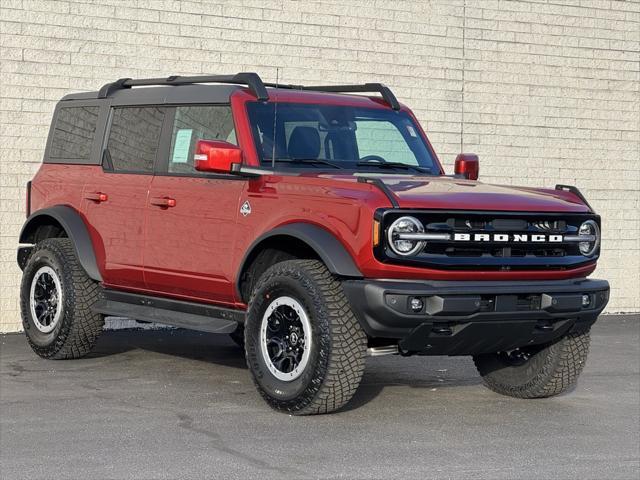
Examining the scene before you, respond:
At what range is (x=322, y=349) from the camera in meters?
7.67

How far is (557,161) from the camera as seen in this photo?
586 inches

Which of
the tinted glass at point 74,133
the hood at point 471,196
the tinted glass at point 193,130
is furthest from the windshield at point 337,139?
the tinted glass at point 74,133

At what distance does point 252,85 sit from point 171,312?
1.70 m

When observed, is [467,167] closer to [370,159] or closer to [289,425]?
[370,159]

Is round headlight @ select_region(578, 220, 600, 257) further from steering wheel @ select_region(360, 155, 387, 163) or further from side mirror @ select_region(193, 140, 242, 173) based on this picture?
side mirror @ select_region(193, 140, 242, 173)

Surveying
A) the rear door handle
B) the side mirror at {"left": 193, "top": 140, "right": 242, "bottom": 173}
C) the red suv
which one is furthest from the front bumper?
the rear door handle

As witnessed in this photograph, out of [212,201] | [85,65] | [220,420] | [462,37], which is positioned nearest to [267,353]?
[220,420]

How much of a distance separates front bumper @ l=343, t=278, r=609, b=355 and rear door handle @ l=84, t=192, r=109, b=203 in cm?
280

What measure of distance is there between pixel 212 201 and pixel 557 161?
7.06 m

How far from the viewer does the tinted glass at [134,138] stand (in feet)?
31.4

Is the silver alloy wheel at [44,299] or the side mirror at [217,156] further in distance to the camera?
Result: the silver alloy wheel at [44,299]

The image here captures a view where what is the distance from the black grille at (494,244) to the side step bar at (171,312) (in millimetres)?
1585

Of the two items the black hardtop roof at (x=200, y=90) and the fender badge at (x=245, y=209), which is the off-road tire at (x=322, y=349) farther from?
the black hardtop roof at (x=200, y=90)

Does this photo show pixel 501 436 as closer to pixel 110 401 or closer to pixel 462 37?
pixel 110 401
